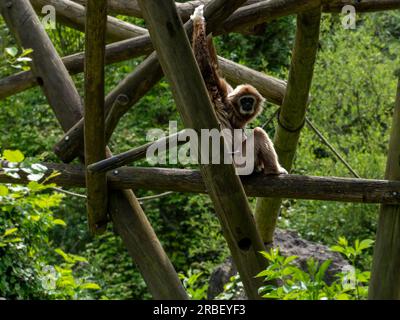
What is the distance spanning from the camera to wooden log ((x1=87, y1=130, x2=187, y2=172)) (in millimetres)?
5199

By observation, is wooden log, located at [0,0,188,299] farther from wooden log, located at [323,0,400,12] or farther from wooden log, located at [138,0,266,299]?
wooden log, located at [323,0,400,12]

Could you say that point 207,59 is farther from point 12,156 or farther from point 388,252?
point 12,156

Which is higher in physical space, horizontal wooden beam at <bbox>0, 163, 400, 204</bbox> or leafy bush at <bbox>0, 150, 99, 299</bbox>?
horizontal wooden beam at <bbox>0, 163, 400, 204</bbox>

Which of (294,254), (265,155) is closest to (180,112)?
(265,155)

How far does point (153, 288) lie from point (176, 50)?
192cm

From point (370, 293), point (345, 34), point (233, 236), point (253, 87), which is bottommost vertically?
point (370, 293)

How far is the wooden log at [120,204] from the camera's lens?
575 cm

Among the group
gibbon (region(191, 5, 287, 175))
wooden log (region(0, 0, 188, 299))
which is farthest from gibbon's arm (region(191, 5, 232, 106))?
wooden log (region(0, 0, 188, 299))

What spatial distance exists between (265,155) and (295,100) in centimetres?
79

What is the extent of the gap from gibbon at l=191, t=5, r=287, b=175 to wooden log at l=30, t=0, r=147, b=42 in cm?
84

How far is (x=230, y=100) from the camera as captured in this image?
6.44m
